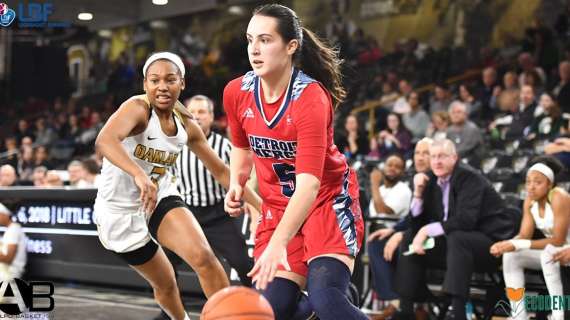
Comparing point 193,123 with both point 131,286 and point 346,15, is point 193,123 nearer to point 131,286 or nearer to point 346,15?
point 131,286

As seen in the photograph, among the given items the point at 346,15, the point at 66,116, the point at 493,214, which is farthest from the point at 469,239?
the point at 66,116

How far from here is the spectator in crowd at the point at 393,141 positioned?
11977 millimetres

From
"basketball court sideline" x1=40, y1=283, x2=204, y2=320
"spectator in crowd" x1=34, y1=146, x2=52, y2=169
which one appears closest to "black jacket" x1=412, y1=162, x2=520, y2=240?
"basketball court sideline" x1=40, y1=283, x2=204, y2=320

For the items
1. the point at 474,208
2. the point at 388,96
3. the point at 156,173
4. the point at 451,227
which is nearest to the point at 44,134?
the point at 388,96

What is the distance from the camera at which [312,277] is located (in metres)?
3.61

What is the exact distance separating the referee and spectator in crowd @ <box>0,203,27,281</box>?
2099 millimetres

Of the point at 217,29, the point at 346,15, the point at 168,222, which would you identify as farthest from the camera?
the point at 217,29

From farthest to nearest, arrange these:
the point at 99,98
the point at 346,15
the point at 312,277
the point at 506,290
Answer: the point at 99,98, the point at 346,15, the point at 506,290, the point at 312,277

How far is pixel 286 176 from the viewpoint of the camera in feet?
12.4

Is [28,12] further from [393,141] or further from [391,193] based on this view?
[391,193]

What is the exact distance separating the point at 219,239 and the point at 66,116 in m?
14.7

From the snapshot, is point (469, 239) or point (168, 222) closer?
point (168, 222)

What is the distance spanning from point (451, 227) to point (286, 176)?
3.27 meters

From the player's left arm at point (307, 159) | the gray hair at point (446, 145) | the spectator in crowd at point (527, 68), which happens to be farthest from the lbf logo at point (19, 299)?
the spectator in crowd at point (527, 68)
